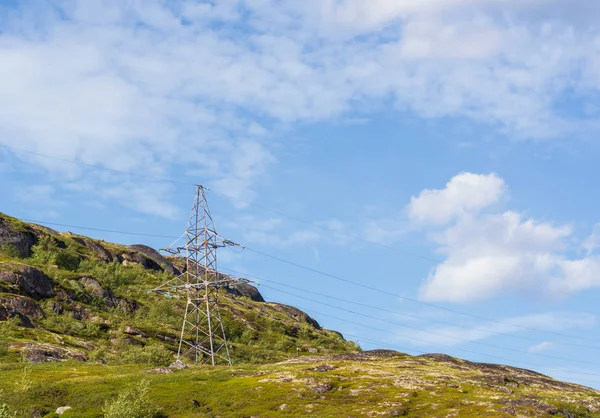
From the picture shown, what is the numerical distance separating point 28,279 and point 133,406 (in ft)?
366

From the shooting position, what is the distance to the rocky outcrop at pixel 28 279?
6994 inches

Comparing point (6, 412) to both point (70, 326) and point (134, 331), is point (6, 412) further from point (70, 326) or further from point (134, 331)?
point (134, 331)

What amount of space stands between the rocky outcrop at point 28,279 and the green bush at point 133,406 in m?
98.2

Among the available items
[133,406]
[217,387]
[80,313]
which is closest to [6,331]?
[80,313]

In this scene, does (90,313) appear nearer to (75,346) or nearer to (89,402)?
(75,346)

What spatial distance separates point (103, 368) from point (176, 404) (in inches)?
1145

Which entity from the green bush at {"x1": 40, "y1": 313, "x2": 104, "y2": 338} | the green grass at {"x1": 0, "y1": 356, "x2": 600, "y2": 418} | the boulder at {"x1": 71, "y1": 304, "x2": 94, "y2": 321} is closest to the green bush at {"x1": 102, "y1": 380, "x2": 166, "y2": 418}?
the green grass at {"x1": 0, "y1": 356, "x2": 600, "y2": 418}

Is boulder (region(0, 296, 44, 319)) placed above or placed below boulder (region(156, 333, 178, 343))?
below

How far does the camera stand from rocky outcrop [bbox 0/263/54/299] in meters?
178

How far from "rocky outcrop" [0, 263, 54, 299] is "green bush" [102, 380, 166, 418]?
9818 centimetres

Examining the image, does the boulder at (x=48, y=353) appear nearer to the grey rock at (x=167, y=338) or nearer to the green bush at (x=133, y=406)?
the green bush at (x=133, y=406)

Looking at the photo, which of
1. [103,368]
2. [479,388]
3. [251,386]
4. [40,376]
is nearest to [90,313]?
[103,368]

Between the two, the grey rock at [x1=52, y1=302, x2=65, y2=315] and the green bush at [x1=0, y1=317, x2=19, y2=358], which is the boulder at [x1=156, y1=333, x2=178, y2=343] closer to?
the grey rock at [x1=52, y1=302, x2=65, y2=315]

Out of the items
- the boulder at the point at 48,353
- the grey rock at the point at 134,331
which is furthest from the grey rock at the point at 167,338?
the boulder at the point at 48,353
